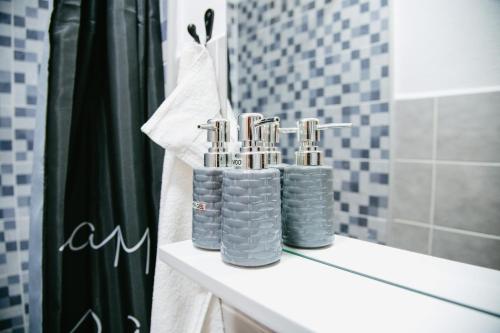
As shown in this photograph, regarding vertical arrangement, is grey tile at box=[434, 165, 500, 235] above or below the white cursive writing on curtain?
above

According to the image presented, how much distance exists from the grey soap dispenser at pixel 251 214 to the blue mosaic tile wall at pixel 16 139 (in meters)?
1.10

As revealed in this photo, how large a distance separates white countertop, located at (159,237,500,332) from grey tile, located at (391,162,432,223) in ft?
0.39

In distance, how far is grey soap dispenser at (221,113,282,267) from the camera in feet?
1.42

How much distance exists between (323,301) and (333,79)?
42 cm

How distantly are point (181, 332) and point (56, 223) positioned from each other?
38 cm

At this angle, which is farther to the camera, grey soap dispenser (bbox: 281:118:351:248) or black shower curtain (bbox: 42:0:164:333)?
black shower curtain (bbox: 42:0:164:333)

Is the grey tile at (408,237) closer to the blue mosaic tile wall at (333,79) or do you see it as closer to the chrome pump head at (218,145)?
the blue mosaic tile wall at (333,79)

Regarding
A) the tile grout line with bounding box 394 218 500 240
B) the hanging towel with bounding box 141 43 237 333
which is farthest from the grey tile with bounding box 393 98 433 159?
the hanging towel with bounding box 141 43 237 333

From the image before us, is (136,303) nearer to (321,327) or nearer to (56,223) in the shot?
(56,223)

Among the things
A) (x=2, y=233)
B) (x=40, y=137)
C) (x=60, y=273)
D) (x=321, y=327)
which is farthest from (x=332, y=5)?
(x=2, y=233)

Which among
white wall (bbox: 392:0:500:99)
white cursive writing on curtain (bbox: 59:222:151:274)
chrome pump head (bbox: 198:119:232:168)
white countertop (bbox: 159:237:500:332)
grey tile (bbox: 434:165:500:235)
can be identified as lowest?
white cursive writing on curtain (bbox: 59:222:151:274)

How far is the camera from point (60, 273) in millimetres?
725

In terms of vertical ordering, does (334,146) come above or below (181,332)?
above

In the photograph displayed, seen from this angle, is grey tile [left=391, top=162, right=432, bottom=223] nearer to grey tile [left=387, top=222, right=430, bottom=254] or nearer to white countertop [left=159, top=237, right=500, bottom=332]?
grey tile [left=387, top=222, right=430, bottom=254]
